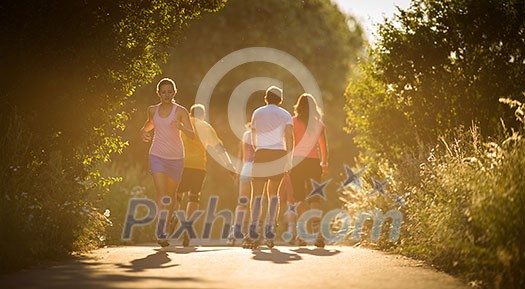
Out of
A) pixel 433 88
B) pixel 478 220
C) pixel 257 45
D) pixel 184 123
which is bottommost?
pixel 478 220

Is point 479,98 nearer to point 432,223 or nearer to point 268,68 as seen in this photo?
point 432,223

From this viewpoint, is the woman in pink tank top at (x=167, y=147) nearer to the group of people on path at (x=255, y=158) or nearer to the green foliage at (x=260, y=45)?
the group of people on path at (x=255, y=158)

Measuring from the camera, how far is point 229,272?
28.5 feet

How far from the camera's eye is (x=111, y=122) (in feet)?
40.8

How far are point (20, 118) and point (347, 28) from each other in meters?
24.5

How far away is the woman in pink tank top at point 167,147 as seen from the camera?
12.7 meters

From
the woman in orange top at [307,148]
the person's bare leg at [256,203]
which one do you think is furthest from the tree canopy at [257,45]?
the person's bare leg at [256,203]

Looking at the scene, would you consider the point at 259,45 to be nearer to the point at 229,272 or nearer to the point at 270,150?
the point at 270,150

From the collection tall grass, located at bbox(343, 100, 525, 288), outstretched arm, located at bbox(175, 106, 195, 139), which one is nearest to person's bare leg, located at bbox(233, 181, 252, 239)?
outstretched arm, located at bbox(175, 106, 195, 139)

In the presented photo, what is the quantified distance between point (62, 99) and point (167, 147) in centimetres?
192

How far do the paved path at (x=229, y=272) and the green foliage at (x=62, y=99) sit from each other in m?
0.63

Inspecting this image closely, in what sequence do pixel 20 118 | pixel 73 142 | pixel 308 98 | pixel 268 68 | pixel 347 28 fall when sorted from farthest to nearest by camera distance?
1. pixel 347 28
2. pixel 268 68
3. pixel 308 98
4. pixel 73 142
5. pixel 20 118

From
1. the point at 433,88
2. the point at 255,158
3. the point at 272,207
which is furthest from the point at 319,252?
the point at 433,88

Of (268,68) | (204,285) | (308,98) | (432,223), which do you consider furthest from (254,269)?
(268,68)
